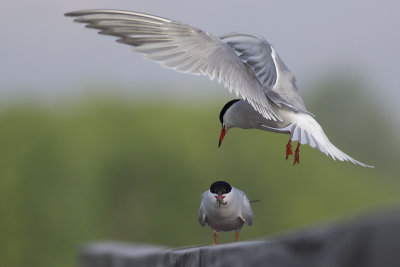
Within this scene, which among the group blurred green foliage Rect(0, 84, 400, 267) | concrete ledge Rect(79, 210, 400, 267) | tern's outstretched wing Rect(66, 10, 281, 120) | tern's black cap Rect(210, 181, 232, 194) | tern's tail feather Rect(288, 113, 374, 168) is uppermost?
concrete ledge Rect(79, 210, 400, 267)

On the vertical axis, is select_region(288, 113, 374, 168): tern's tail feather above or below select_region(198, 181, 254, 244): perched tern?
above

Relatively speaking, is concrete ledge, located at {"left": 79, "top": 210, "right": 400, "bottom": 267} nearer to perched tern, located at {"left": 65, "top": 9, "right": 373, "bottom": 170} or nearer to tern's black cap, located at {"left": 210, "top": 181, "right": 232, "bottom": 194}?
perched tern, located at {"left": 65, "top": 9, "right": 373, "bottom": 170}

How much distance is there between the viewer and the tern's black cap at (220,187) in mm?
6004

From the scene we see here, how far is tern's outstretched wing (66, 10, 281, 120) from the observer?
561 cm

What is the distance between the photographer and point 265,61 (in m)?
7.18

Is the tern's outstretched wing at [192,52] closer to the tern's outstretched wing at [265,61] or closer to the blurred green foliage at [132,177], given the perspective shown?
the tern's outstretched wing at [265,61]

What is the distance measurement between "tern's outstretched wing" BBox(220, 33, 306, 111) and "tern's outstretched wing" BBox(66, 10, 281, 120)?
2.83 feet

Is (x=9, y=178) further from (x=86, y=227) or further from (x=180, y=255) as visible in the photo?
(x=180, y=255)

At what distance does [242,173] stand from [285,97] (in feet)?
82.8

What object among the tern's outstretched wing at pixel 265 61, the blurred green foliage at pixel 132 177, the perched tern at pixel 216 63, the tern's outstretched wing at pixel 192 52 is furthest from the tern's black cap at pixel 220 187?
the blurred green foliage at pixel 132 177

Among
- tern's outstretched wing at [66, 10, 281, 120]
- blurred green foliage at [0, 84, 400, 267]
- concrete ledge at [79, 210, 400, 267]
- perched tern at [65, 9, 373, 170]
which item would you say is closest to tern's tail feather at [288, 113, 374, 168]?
perched tern at [65, 9, 373, 170]

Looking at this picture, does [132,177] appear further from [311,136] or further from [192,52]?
[311,136]

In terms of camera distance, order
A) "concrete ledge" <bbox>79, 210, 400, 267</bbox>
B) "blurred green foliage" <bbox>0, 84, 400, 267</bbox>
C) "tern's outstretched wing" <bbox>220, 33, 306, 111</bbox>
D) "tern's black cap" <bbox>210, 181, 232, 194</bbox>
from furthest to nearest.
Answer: "blurred green foliage" <bbox>0, 84, 400, 267</bbox> < "tern's outstretched wing" <bbox>220, 33, 306, 111</bbox> < "tern's black cap" <bbox>210, 181, 232, 194</bbox> < "concrete ledge" <bbox>79, 210, 400, 267</bbox>

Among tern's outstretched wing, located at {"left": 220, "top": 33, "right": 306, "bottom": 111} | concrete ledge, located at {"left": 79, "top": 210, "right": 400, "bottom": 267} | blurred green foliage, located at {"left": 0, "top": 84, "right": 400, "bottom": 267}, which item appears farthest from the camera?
blurred green foliage, located at {"left": 0, "top": 84, "right": 400, "bottom": 267}
